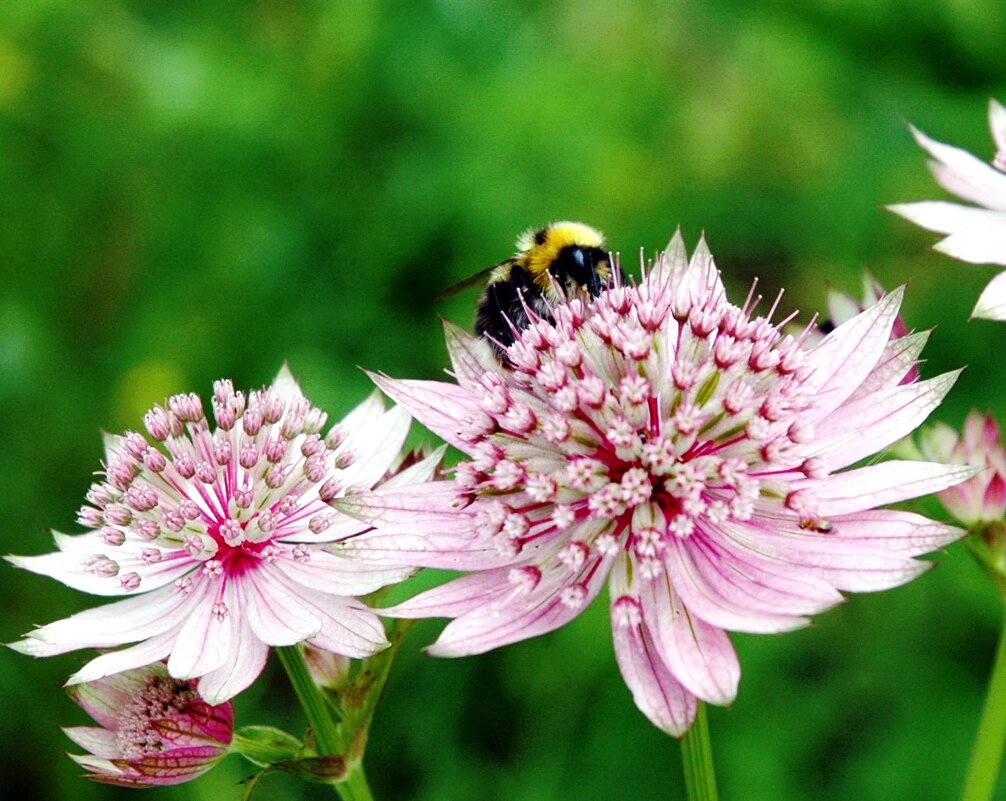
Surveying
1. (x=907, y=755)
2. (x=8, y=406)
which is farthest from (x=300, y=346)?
(x=907, y=755)

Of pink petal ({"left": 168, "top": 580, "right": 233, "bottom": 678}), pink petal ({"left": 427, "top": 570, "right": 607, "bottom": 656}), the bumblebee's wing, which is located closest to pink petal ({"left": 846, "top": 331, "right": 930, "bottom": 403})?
pink petal ({"left": 427, "top": 570, "right": 607, "bottom": 656})

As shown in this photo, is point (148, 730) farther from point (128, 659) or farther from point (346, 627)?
point (346, 627)

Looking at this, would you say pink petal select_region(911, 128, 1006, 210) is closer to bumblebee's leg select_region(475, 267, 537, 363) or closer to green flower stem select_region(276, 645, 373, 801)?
bumblebee's leg select_region(475, 267, 537, 363)

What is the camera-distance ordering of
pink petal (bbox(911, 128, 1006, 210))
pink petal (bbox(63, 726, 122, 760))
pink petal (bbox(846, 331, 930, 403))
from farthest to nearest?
pink petal (bbox(911, 128, 1006, 210)) < pink petal (bbox(846, 331, 930, 403)) < pink petal (bbox(63, 726, 122, 760))

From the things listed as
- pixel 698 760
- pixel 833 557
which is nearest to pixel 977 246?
pixel 833 557

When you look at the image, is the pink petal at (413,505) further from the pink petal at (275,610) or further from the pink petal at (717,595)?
the pink petal at (717,595)

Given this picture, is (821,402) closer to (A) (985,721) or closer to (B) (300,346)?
(A) (985,721)
